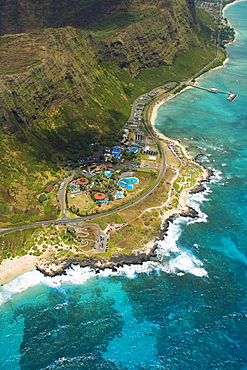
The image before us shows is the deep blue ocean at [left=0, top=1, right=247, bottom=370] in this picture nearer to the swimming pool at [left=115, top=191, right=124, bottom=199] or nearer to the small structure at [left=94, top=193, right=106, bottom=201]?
the swimming pool at [left=115, top=191, right=124, bottom=199]

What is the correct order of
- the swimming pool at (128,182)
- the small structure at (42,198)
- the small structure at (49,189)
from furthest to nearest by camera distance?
the swimming pool at (128,182) < the small structure at (49,189) < the small structure at (42,198)

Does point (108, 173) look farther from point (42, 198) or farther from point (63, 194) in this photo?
point (42, 198)

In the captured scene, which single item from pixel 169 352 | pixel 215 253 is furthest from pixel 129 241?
pixel 169 352

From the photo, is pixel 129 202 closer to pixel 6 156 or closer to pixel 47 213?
pixel 47 213

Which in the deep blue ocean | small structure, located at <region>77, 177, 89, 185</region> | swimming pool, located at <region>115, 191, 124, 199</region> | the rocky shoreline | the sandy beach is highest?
small structure, located at <region>77, 177, 89, 185</region>

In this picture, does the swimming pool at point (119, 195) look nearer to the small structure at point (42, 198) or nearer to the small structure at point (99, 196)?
the small structure at point (99, 196)

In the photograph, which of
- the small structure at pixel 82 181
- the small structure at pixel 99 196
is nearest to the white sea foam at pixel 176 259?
the small structure at pixel 99 196

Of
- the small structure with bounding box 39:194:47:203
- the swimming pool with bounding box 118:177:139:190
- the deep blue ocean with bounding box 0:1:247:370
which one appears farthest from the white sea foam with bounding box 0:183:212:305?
the small structure with bounding box 39:194:47:203

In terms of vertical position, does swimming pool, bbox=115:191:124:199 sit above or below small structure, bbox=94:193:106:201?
below

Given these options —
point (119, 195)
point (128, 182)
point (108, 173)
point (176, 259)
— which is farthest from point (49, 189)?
point (176, 259)
